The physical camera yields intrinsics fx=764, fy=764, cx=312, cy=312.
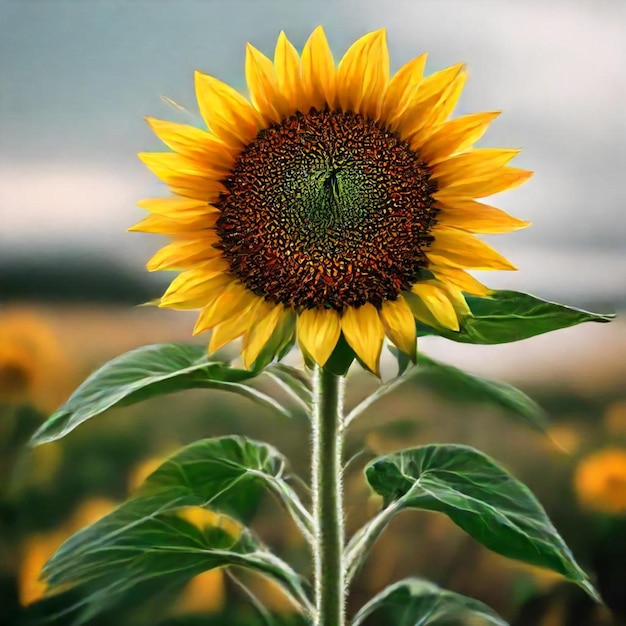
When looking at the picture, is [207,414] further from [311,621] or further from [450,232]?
[450,232]

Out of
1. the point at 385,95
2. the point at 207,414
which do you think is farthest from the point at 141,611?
the point at 385,95

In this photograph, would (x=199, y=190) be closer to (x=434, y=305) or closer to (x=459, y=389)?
(x=434, y=305)

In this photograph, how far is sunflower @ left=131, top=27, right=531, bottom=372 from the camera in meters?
0.77

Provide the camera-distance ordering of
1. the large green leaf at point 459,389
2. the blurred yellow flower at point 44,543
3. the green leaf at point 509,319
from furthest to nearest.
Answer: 1. the blurred yellow flower at point 44,543
2. the large green leaf at point 459,389
3. the green leaf at point 509,319

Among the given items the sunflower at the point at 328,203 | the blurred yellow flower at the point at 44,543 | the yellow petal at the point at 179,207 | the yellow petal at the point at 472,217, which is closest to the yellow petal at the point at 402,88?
the sunflower at the point at 328,203

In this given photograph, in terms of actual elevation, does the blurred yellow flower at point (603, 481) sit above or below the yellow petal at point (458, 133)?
below

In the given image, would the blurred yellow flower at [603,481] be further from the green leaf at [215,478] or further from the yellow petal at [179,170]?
the yellow petal at [179,170]

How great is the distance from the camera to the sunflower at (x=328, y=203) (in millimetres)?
766

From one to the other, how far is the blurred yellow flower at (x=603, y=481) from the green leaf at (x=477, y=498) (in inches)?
7.7

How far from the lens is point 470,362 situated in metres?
0.99

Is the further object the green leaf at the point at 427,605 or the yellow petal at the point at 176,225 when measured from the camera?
the green leaf at the point at 427,605

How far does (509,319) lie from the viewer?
0.75m

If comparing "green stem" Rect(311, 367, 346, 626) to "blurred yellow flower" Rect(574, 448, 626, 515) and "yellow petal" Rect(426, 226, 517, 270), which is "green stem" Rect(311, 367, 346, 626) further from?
"blurred yellow flower" Rect(574, 448, 626, 515)

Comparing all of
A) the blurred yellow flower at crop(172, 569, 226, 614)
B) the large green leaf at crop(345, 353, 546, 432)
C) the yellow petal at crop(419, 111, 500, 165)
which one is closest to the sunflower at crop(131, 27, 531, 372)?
the yellow petal at crop(419, 111, 500, 165)
